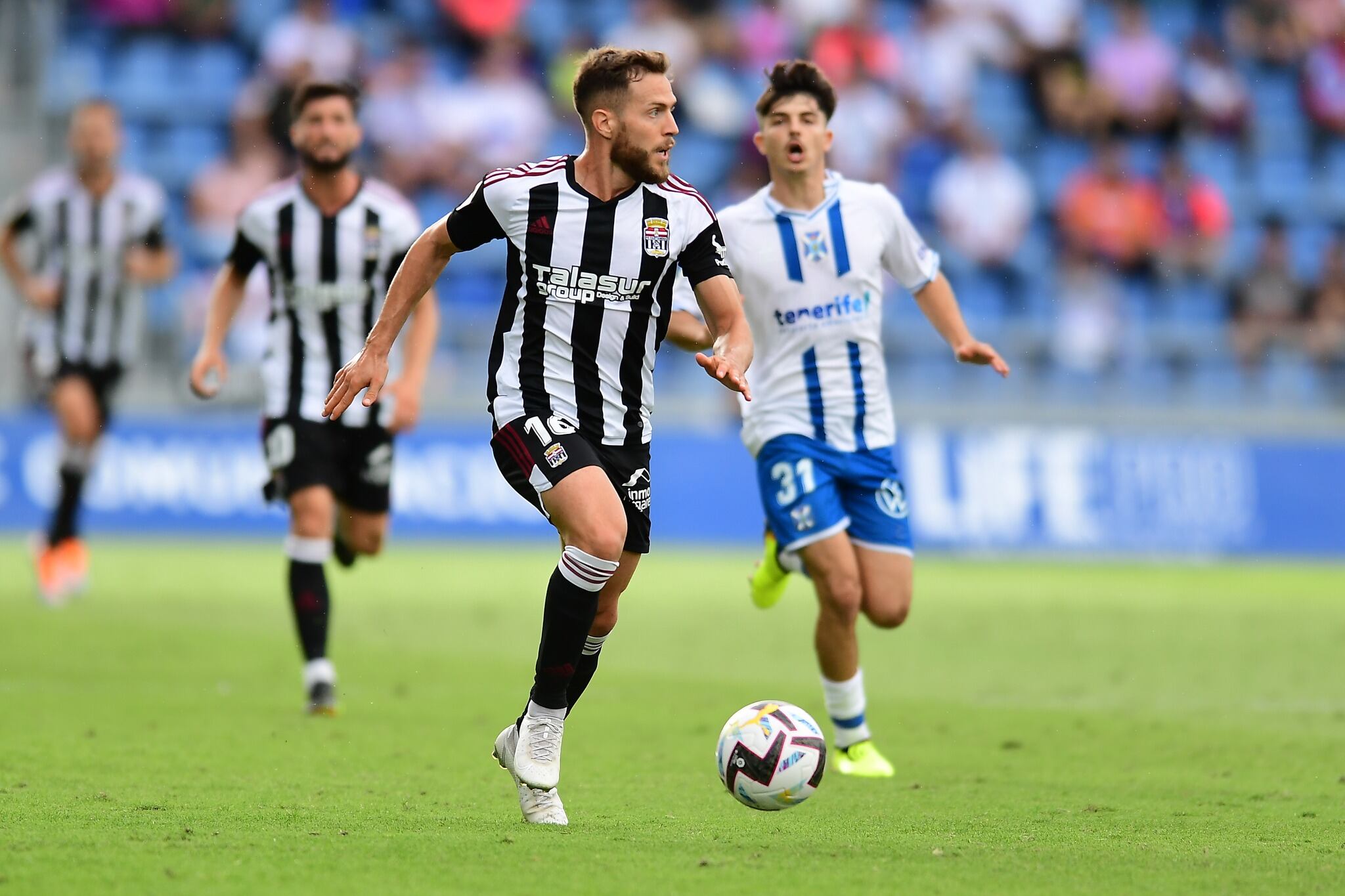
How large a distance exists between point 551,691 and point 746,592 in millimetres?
8371

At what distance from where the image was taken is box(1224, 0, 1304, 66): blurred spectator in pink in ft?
75.2

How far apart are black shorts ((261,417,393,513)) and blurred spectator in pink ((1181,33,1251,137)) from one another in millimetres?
15904

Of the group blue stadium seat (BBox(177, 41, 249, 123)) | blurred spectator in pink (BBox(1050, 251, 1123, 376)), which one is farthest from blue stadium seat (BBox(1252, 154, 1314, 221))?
blue stadium seat (BBox(177, 41, 249, 123))

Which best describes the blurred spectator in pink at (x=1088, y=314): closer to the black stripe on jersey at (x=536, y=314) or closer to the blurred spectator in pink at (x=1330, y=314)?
the blurred spectator in pink at (x=1330, y=314)

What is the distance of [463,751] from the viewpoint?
6.92 meters

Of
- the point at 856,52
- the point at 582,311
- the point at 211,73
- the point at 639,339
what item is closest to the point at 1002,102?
the point at 856,52

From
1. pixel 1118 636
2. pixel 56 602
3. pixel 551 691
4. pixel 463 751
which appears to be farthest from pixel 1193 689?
pixel 56 602

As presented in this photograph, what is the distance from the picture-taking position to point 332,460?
8.27 metres

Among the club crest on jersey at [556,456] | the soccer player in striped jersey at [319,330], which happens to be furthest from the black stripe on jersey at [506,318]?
the soccer player in striped jersey at [319,330]

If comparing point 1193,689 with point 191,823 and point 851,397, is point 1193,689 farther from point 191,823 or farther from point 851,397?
point 191,823

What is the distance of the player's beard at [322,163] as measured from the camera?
834 cm

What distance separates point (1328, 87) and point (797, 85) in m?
17.1

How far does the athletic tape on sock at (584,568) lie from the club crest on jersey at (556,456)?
0.25m

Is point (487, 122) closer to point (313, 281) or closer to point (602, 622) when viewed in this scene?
point (313, 281)
